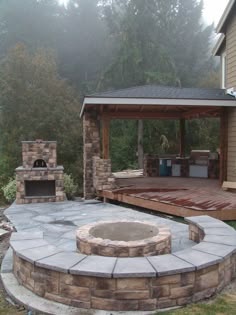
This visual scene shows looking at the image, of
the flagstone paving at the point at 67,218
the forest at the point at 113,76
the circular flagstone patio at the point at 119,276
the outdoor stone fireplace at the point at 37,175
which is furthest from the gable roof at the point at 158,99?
the forest at the point at 113,76

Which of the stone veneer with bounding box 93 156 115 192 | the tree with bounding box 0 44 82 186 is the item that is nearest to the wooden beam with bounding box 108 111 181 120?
the stone veneer with bounding box 93 156 115 192

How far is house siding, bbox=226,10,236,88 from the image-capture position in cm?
866

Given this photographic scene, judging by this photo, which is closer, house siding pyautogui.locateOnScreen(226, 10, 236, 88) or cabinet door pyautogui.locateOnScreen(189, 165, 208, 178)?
house siding pyautogui.locateOnScreen(226, 10, 236, 88)

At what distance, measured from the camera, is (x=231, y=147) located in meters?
8.66

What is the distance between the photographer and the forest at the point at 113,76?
14289 mm

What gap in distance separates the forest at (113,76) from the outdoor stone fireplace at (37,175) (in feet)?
16.7

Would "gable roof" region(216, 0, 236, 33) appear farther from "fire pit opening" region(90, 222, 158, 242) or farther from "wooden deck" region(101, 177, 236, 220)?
"fire pit opening" region(90, 222, 158, 242)

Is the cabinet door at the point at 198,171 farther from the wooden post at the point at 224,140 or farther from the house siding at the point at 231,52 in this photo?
the house siding at the point at 231,52

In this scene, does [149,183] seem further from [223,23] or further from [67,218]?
[223,23]

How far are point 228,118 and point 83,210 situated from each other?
15.8ft

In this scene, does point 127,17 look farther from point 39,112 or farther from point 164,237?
point 164,237

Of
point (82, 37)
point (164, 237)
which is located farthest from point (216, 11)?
point (164, 237)

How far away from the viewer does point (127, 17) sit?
16078mm

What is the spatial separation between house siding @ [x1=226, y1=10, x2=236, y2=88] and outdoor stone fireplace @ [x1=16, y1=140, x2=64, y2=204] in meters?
5.29
